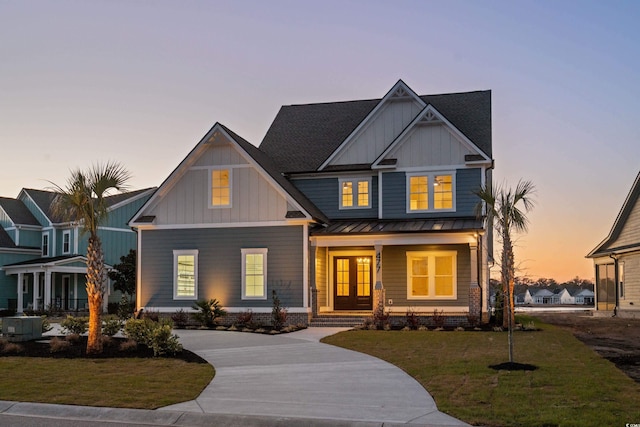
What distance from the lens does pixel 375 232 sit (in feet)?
80.7

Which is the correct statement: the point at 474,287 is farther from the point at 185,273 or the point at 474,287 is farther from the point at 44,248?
the point at 44,248

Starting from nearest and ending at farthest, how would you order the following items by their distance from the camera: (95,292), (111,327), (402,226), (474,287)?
(95,292) → (111,327) → (474,287) → (402,226)

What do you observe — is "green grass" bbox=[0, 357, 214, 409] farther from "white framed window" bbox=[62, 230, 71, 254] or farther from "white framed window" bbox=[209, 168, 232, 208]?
"white framed window" bbox=[62, 230, 71, 254]

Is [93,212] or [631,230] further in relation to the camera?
[631,230]

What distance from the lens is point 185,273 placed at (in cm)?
2645

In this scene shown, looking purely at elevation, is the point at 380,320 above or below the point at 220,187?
below

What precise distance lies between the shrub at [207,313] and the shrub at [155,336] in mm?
7905

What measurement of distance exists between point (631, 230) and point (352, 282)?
1539 cm

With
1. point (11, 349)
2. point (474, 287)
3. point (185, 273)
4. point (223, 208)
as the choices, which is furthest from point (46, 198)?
point (11, 349)

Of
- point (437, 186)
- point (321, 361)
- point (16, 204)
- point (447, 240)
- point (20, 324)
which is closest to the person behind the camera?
point (321, 361)

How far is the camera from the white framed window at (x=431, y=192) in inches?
1034

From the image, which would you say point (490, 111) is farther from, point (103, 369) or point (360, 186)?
point (103, 369)

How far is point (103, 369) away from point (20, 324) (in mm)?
5690

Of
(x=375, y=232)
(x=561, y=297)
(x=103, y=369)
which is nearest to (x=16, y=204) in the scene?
(x=375, y=232)
